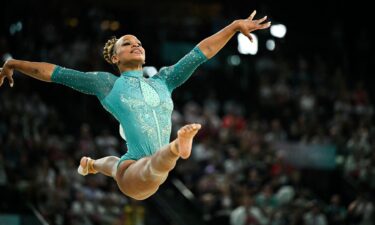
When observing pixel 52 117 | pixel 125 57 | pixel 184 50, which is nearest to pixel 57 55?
pixel 52 117

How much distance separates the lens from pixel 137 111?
705cm

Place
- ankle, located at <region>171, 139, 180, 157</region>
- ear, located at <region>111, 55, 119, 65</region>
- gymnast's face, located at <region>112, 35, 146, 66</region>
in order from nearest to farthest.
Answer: ankle, located at <region>171, 139, 180, 157</region> → gymnast's face, located at <region>112, 35, 146, 66</region> → ear, located at <region>111, 55, 119, 65</region>

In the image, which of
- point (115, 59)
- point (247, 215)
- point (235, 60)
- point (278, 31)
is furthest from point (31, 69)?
point (278, 31)

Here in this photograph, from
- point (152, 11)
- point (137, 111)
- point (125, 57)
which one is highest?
point (152, 11)

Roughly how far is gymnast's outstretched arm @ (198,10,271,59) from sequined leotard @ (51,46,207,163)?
69 mm

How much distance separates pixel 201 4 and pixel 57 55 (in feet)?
19.1

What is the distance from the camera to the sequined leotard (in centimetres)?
703

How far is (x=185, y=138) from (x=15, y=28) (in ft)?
35.3

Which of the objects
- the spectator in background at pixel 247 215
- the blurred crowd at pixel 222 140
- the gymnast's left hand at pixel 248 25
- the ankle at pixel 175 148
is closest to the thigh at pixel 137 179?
the ankle at pixel 175 148

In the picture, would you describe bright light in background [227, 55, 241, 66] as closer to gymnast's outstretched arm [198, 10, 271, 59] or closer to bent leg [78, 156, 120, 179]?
bent leg [78, 156, 120, 179]

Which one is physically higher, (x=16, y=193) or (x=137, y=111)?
(x=16, y=193)

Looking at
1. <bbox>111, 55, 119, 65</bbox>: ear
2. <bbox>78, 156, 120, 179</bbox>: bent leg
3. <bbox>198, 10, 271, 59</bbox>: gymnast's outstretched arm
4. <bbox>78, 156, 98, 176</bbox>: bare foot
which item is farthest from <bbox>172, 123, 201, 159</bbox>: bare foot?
<bbox>78, 156, 98, 176</bbox>: bare foot

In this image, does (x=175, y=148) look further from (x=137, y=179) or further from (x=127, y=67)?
(x=127, y=67)

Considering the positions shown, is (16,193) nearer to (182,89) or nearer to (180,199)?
(180,199)
